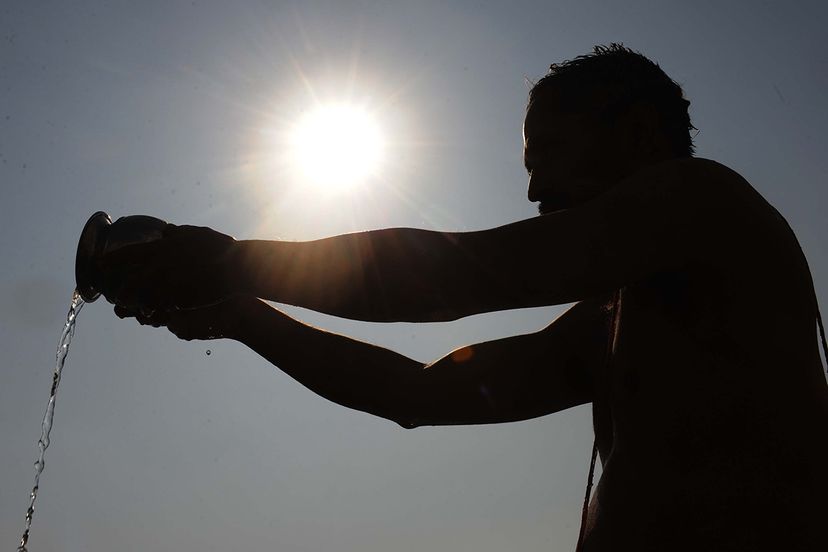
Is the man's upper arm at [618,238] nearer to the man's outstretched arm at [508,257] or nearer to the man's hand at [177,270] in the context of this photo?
the man's outstretched arm at [508,257]

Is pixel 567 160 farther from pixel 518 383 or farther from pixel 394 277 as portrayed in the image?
pixel 394 277

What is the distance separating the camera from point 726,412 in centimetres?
195

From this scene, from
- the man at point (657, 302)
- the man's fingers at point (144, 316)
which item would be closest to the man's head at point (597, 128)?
the man at point (657, 302)

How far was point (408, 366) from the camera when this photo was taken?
3184mm

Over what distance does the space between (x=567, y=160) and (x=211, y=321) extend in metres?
1.40

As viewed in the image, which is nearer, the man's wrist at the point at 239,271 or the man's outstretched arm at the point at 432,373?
the man's wrist at the point at 239,271

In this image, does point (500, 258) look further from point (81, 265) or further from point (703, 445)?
point (81, 265)

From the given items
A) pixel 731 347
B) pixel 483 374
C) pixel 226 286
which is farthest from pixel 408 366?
pixel 731 347

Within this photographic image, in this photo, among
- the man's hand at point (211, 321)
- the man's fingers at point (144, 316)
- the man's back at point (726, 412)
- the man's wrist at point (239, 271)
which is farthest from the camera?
the man's hand at point (211, 321)

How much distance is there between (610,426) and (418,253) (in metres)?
0.96

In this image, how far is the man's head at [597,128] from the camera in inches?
106

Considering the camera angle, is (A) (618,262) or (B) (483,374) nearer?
(A) (618,262)

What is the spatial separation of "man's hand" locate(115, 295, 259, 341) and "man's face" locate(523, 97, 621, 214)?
1.16 m

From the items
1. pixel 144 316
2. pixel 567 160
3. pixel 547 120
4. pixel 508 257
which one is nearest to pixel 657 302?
pixel 508 257
